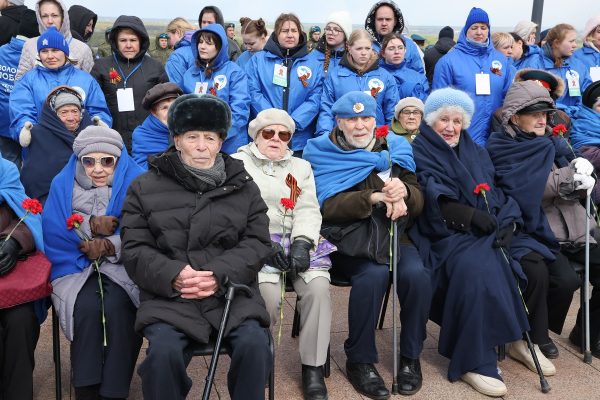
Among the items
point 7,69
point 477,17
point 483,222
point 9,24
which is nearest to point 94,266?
point 483,222

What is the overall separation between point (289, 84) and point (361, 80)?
65cm

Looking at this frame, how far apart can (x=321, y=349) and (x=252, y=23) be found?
4.77m

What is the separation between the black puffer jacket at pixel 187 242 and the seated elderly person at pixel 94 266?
283mm

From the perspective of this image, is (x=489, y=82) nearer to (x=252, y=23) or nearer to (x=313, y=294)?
(x=252, y=23)

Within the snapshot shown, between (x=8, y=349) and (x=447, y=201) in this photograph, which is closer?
(x=8, y=349)

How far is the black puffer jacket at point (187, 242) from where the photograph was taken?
124 inches

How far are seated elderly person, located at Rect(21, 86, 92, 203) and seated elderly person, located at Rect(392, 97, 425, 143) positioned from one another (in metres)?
2.35

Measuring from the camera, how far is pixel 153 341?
301cm

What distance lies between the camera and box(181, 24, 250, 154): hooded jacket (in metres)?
5.62

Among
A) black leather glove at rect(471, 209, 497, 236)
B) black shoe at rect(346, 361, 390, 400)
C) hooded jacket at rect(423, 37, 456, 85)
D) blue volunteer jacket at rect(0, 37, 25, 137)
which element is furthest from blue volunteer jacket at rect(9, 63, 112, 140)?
hooded jacket at rect(423, 37, 456, 85)

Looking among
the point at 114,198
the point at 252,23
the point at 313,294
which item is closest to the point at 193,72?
the point at 252,23

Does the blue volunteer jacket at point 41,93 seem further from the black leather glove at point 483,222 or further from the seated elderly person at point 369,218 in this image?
the black leather glove at point 483,222

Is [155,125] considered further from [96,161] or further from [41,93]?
[96,161]

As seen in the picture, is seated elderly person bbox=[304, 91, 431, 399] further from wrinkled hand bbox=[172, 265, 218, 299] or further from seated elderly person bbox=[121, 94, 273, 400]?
wrinkled hand bbox=[172, 265, 218, 299]
